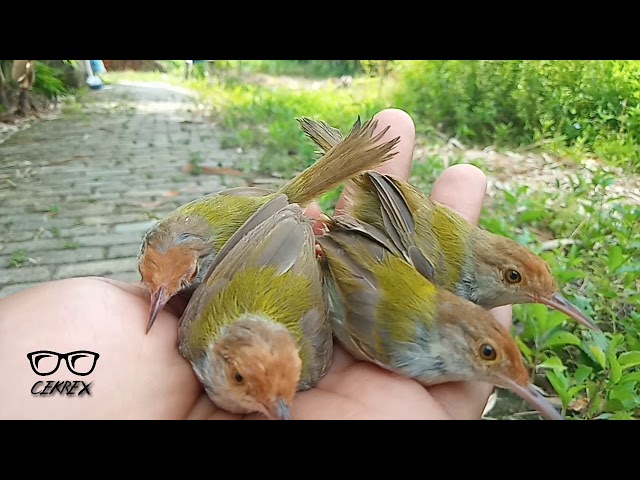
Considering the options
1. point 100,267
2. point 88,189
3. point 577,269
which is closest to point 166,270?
point 100,267

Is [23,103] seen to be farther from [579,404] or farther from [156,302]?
[579,404]

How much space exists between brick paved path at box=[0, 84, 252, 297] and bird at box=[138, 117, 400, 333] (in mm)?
257

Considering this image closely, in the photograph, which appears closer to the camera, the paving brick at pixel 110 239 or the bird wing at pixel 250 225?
the bird wing at pixel 250 225

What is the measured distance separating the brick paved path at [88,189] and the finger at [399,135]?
2.76ft

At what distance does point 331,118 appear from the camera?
2803mm

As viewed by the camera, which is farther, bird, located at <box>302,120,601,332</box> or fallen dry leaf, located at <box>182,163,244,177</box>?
fallen dry leaf, located at <box>182,163,244,177</box>

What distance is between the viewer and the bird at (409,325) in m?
1.43

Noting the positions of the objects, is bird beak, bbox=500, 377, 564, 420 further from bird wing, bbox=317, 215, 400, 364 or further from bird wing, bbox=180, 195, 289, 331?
bird wing, bbox=180, 195, 289, 331

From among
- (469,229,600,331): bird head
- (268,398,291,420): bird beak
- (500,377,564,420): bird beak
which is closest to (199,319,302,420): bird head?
(268,398,291,420): bird beak

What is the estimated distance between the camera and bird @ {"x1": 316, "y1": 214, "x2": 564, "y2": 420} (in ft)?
4.68

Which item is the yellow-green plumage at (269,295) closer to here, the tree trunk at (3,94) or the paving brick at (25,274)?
the paving brick at (25,274)

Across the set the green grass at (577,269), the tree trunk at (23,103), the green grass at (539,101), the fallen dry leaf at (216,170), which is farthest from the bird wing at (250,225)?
the fallen dry leaf at (216,170)

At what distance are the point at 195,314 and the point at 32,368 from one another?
1.27 ft
